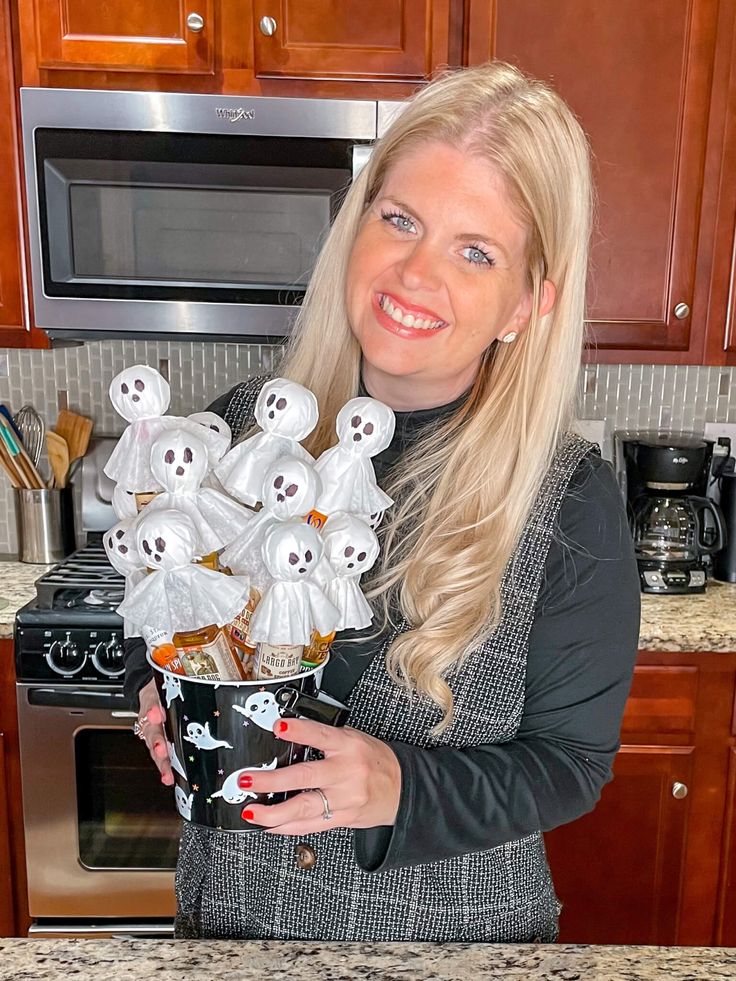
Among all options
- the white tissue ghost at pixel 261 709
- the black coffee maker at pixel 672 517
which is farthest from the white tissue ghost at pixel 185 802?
the black coffee maker at pixel 672 517

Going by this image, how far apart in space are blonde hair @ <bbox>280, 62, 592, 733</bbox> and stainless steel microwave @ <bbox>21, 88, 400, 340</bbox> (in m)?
0.82

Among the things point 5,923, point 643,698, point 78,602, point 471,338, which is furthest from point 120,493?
point 5,923

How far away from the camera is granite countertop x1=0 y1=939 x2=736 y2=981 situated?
69 cm

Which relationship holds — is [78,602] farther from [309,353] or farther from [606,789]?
[606,789]

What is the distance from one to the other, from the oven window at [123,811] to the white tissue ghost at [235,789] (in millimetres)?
1283

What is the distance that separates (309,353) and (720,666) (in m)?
1.22

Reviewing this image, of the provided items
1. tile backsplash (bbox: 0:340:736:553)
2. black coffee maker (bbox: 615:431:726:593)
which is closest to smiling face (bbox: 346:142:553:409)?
black coffee maker (bbox: 615:431:726:593)

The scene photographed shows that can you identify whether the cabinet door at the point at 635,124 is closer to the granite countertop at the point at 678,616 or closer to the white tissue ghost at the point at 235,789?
the granite countertop at the point at 678,616

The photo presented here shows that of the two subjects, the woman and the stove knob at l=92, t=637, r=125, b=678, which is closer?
the woman

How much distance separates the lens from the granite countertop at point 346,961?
0.69 metres

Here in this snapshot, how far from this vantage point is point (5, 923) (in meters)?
1.96

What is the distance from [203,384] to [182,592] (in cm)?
181

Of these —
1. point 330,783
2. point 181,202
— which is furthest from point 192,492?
point 181,202

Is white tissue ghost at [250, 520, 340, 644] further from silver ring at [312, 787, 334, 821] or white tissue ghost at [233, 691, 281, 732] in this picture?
silver ring at [312, 787, 334, 821]
